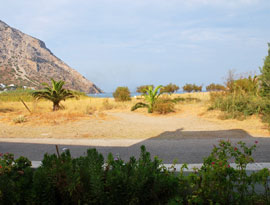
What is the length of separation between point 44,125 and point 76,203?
7886mm

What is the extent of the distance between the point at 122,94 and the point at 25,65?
85.4 meters

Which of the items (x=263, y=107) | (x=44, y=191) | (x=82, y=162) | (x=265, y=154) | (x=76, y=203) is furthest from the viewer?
(x=263, y=107)

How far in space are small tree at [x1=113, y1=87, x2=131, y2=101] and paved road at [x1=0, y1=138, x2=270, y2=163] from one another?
62.8 feet

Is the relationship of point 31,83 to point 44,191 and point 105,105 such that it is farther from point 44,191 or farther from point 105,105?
point 44,191

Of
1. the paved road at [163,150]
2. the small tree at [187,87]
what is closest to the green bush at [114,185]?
the paved road at [163,150]

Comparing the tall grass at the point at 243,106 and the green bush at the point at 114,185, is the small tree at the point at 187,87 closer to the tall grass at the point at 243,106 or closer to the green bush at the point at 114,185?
the tall grass at the point at 243,106

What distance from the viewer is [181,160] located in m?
4.48

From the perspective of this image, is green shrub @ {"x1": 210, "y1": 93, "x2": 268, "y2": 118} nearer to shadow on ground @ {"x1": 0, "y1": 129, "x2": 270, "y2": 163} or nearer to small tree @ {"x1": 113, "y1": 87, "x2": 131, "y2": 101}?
shadow on ground @ {"x1": 0, "y1": 129, "x2": 270, "y2": 163}

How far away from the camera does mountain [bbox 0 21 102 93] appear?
83625 millimetres

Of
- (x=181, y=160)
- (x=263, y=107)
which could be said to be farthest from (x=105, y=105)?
(x=181, y=160)

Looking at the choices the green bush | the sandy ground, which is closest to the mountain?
the sandy ground

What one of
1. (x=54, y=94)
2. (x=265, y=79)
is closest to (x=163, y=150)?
(x=265, y=79)

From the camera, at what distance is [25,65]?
98562mm

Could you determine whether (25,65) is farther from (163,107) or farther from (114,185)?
(114,185)
